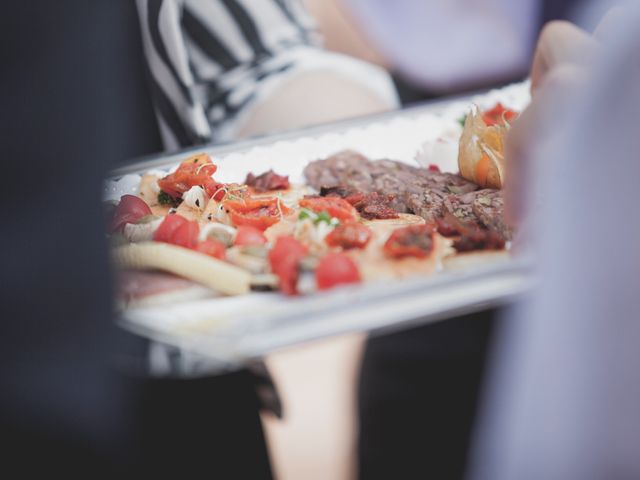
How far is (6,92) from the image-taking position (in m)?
0.55

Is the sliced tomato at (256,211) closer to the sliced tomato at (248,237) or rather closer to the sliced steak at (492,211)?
the sliced tomato at (248,237)

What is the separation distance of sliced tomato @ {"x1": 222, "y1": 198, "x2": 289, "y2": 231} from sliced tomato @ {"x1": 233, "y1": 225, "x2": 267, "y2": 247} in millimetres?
22

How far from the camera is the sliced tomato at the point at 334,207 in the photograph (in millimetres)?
913

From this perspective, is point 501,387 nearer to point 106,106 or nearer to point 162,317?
point 162,317

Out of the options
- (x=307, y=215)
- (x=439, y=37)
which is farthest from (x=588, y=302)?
(x=439, y=37)

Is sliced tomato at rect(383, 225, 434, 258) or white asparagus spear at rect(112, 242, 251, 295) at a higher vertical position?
white asparagus spear at rect(112, 242, 251, 295)

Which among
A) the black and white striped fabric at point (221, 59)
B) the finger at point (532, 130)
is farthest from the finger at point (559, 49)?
the black and white striped fabric at point (221, 59)

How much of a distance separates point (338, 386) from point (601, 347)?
0.38 m

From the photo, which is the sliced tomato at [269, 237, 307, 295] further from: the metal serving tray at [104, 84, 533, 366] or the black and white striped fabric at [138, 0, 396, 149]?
the black and white striped fabric at [138, 0, 396, 149]

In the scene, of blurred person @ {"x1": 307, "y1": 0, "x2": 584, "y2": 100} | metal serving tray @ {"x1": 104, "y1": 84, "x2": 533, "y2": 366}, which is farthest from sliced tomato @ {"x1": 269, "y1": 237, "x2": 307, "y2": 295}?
blurred person @ {"x1": 307, "y1": 0, "x2": 584, "y2": 100}

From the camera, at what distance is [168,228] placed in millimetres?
846

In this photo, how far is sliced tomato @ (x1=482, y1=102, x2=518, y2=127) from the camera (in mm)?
955

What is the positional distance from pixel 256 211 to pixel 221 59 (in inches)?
13.4

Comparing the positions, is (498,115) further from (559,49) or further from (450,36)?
(450,36)
